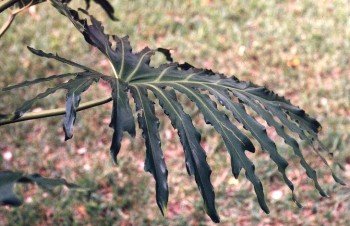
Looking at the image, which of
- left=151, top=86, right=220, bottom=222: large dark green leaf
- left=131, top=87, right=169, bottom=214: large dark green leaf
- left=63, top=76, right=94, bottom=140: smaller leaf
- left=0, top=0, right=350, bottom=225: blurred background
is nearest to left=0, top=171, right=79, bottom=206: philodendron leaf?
left=63, top=76, right=94, bottom=140: smaller leaf

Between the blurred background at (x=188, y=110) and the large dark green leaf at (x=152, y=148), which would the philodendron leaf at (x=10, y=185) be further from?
the blurred background at (x=188, y=110)

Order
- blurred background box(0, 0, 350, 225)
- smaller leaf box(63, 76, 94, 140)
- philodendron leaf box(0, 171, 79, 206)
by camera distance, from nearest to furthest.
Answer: philodendron leaf box(0, 171, 79, 206) → smaller leaf box(63, 76, 94, 140) → blurred background box(0, 0, 350, 225)

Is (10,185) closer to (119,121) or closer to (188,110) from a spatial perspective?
(119,121)

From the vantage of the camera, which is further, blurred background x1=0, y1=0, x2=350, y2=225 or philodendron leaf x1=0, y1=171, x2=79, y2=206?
blurred background x1=0, y1=0, x2=350, y2=225

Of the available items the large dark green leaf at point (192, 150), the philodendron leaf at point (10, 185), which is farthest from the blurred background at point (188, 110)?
the philodendron leaf at point (10, 185)

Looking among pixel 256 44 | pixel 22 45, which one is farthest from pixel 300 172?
pixel 22 45

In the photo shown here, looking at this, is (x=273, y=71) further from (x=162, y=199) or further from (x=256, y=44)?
(x=162, y=199)

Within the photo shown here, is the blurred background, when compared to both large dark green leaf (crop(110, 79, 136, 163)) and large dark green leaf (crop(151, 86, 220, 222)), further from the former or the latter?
large dark green leaf (crop(110, 79, 136, 163))

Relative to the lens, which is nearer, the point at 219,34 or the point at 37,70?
the point at 37,70
